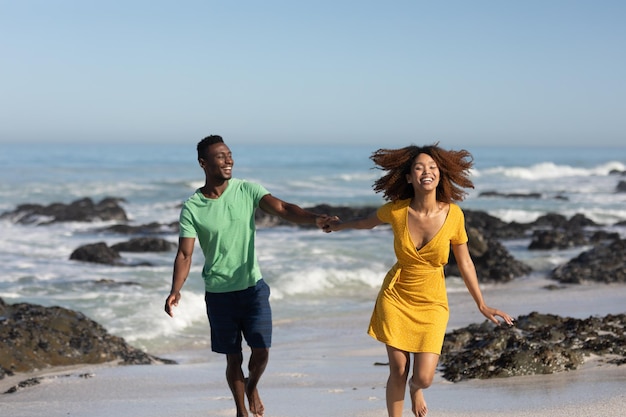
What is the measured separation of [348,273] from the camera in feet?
56.0

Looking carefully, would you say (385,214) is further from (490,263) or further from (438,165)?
(490,263)

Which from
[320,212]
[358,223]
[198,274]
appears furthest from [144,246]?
[358,223]

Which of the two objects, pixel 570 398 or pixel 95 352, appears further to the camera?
pixel 95 352

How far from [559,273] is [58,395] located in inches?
447

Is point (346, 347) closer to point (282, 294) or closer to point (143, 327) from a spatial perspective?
point (143, 327)

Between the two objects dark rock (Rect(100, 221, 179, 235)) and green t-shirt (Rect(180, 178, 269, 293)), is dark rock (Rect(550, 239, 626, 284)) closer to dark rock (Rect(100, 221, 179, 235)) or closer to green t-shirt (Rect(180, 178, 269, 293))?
green t-shirt (Rect(180, 178, 269, 293))

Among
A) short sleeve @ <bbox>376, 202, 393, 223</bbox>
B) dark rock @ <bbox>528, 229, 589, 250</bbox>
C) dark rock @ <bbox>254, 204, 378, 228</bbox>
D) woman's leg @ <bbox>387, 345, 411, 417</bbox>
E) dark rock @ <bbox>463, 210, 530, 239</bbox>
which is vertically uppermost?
short sleeve @ <bbox>376, 202, 393, 223</bbox>

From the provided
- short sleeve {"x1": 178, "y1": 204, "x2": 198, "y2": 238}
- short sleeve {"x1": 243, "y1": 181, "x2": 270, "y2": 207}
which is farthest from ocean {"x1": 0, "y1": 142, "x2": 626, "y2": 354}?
Result: short sleeve {"x1": 178, "y1": 204, "x2": 198, "y2": 238}

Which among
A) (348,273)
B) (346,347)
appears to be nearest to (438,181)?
(346,347)

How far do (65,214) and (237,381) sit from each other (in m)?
24.9

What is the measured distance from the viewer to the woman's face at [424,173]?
525 centimetres

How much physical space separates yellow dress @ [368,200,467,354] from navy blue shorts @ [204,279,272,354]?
0.95 metres

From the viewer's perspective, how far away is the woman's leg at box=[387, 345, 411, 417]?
525cm

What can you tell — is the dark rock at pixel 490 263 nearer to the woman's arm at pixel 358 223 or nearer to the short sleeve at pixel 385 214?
the woman's arm at pixel 358 223
